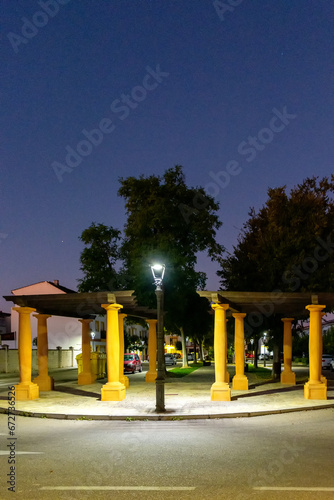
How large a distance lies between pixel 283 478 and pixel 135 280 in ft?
82.3

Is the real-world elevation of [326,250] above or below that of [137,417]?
above

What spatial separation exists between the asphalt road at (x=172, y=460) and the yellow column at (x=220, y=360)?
4.71 m

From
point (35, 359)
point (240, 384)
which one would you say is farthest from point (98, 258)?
point (240, 384)

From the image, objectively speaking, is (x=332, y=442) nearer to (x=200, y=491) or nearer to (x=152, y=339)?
(x=200, y=491)

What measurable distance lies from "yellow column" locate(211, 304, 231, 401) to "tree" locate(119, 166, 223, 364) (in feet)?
40.8

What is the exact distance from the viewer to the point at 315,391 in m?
18.4

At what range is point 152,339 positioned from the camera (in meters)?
27.8

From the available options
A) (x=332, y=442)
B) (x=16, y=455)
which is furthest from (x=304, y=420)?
(x=16, y=455)

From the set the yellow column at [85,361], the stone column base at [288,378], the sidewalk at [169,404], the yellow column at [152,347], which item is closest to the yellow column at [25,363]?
the sidewalk at [169,404]

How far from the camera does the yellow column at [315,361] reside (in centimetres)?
1845

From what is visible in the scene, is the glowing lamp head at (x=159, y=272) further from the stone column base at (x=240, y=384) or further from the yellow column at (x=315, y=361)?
the stone column base at (x=240, y=384)

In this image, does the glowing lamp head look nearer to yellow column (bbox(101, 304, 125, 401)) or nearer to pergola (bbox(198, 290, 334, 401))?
pergola (bbox(198, 290, 334, 401))

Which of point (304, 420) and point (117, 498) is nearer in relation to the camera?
point (117, 498)

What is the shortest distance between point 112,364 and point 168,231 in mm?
14549
